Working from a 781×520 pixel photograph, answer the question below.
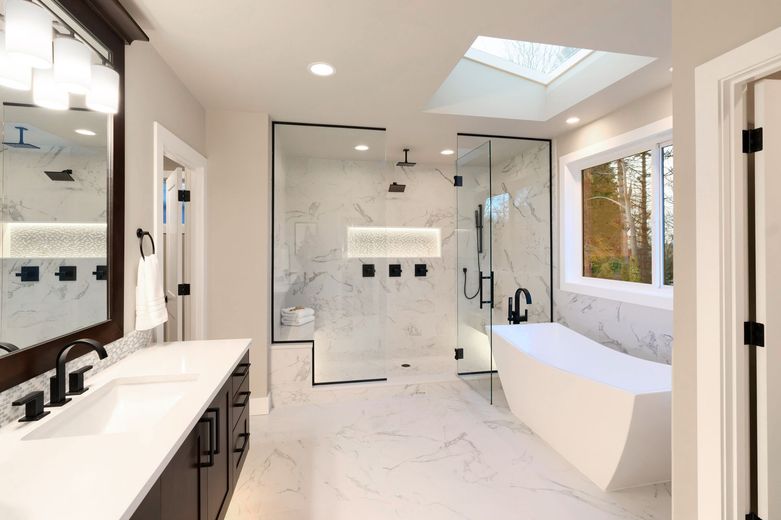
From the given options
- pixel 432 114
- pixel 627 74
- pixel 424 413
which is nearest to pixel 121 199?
pixel 432 114

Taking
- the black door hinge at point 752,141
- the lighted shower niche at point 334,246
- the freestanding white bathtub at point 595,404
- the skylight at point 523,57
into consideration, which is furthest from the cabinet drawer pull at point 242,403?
the skylight at point 523,57

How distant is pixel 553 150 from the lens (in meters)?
3.71

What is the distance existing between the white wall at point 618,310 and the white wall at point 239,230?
2868 millimetres

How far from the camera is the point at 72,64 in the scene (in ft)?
4.50

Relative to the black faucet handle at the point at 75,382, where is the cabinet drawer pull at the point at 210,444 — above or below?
below

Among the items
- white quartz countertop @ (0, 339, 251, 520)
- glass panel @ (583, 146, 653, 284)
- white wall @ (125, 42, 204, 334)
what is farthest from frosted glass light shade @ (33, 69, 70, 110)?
glass panel @ (583, 146, 653, 284)

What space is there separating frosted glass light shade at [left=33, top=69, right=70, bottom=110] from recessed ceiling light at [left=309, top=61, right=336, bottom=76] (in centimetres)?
131

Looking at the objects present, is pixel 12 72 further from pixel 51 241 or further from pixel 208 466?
pixel 208 466

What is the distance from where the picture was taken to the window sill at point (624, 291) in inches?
Result: 99.7

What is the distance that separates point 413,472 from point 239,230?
2.30 metres

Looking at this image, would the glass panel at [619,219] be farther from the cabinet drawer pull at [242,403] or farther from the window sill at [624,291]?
the cabinet drawer pull at [242,403]

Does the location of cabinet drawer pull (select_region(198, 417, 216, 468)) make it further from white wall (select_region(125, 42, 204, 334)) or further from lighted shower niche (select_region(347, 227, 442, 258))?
lighted shower niche (select_region(347, 227, 442, 258))

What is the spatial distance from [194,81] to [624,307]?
3.65m

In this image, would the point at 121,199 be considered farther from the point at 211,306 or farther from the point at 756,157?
the point at 756,157
